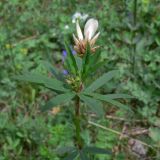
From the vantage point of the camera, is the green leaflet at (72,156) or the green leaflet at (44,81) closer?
the green leaflet at (44,81)

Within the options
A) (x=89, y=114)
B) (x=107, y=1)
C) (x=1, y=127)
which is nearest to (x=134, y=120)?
(x=89, y=114)

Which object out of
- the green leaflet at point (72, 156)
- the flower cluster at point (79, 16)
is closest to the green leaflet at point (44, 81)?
the green leaflet at point (72, 156)

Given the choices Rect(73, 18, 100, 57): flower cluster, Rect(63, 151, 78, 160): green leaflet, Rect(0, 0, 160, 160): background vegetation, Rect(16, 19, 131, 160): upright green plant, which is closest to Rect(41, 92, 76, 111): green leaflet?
Rect(16, 19, 131, 160): upright green plant

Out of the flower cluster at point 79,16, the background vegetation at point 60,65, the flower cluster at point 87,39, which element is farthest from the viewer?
the flower cluster at point 79,16

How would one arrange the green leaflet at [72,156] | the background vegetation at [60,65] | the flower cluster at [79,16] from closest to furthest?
1. the green leaflet at [72,156]
2. the background vegetation at [60,65]
3. the flower cluster at [79,16]

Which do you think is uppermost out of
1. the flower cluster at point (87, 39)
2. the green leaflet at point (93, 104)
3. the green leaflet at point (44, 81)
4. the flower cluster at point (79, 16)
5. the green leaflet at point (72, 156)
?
the flower cluster at point (79, 16)

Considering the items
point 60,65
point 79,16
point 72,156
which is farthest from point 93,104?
point 79,16

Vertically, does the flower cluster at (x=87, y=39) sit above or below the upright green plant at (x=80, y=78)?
above

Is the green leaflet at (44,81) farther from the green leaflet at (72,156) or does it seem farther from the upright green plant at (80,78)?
the green leaflet at (72,156)
